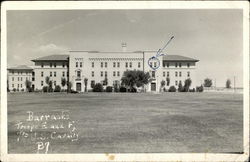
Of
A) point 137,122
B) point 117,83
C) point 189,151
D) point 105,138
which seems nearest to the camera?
point 189,151

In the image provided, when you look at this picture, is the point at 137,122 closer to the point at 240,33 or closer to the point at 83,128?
the point at 83,128

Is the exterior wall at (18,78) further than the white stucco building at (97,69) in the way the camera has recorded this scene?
No

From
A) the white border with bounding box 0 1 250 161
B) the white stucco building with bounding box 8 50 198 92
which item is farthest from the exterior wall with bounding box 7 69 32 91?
the white border with bounding box 0 1 250 161

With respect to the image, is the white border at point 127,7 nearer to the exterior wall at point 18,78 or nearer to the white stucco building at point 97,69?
the exterior wall at point 18,78

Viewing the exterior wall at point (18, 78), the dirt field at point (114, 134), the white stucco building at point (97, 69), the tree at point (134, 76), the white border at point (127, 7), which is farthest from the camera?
the white stucco building at point (97, 69)

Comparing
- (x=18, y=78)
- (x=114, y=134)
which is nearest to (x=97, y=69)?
(x=18, y=78)

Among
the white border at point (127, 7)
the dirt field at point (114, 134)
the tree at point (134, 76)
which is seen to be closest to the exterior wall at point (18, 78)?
the dirt field at point (114, 134)

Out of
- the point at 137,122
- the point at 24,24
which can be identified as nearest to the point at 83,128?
the point at 137,122

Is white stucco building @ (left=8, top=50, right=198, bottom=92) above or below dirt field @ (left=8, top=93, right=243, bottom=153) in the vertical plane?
above

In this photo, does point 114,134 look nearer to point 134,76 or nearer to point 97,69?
point 134,76

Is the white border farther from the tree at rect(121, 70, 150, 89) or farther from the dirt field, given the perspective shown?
the tree at rect(121, 70, 150, 89)

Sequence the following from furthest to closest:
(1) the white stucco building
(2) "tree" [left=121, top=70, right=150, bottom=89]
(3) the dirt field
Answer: (1) the white stucco building, (2) "tree" [left=121, top=70, right=150, bottom=89], (3) the dirt field
